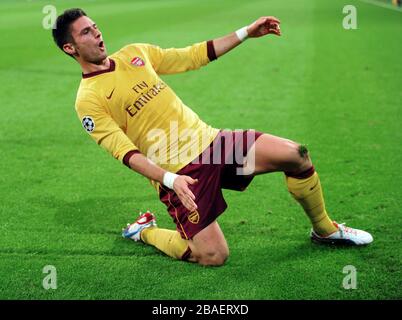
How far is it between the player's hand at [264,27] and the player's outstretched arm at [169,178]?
1.33 m

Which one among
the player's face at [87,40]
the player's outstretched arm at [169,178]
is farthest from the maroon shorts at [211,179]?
the player's face at [87,40]

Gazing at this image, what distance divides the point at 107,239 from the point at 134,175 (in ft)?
5.24

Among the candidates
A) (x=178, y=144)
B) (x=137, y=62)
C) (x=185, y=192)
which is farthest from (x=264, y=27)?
(x=185, y=192)

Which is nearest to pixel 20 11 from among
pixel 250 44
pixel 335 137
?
pixel 250 44

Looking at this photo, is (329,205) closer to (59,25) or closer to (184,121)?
(184,121)

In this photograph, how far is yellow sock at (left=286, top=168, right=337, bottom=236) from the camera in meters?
4.46

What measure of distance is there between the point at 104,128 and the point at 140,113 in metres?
0.33

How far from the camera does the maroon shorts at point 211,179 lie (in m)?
4.43

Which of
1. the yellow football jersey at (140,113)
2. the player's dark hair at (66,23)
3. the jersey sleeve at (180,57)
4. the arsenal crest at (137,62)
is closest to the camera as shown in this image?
the yellow football jersey at (140,113)

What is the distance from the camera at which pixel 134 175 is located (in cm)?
635

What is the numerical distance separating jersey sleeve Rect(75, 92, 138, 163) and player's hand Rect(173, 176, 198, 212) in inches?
18.8

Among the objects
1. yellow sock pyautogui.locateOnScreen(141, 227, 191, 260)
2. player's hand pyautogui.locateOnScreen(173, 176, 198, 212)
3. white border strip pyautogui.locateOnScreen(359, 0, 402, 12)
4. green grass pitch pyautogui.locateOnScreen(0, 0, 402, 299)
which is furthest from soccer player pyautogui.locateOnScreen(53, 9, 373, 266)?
white border strip pyautogui.locateOnScreen(359, 0, 402, 12)

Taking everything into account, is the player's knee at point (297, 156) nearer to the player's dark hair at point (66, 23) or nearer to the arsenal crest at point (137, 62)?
the arsenal crest at point (137, 62)

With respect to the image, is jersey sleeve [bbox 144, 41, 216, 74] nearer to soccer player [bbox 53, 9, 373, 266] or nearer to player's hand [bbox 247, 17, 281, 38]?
soccer player [bbox 53, 9, 373, 266]
